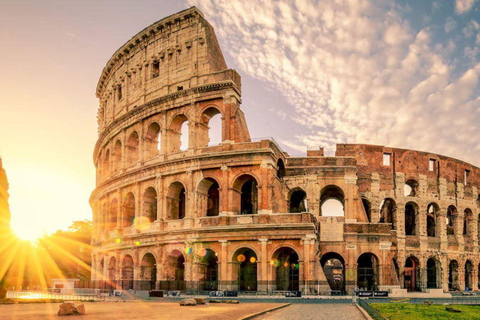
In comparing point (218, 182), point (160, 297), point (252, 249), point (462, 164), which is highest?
point (462, 164)

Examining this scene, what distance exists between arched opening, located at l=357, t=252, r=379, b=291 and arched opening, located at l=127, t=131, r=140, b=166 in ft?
63.8

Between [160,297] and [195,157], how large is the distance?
9.17 metres

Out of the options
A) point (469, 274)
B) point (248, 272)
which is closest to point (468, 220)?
point (469, 274)

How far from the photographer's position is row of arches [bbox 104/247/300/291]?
31672mm

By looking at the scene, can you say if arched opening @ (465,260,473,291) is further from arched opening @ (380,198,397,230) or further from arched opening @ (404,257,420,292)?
arched opening @ (380,198,397,230)

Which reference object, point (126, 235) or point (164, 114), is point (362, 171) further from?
point (126, 235)

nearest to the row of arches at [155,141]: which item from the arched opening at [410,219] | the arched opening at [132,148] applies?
the arched opening at [132,148]

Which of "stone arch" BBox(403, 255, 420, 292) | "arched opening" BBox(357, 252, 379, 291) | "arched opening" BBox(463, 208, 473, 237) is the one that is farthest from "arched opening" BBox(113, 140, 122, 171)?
"arched opening" BBox(463, 208, 473, 237)

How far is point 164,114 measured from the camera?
35.3 meters

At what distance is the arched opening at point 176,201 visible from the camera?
3403 centimetres

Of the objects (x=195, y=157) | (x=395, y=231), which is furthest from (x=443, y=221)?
(x=195, y=157)

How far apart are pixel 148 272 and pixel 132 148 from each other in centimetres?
1006

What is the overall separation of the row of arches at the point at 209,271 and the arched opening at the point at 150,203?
2.90 metres

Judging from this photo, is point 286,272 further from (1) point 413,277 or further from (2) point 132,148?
(2) point 132,148
